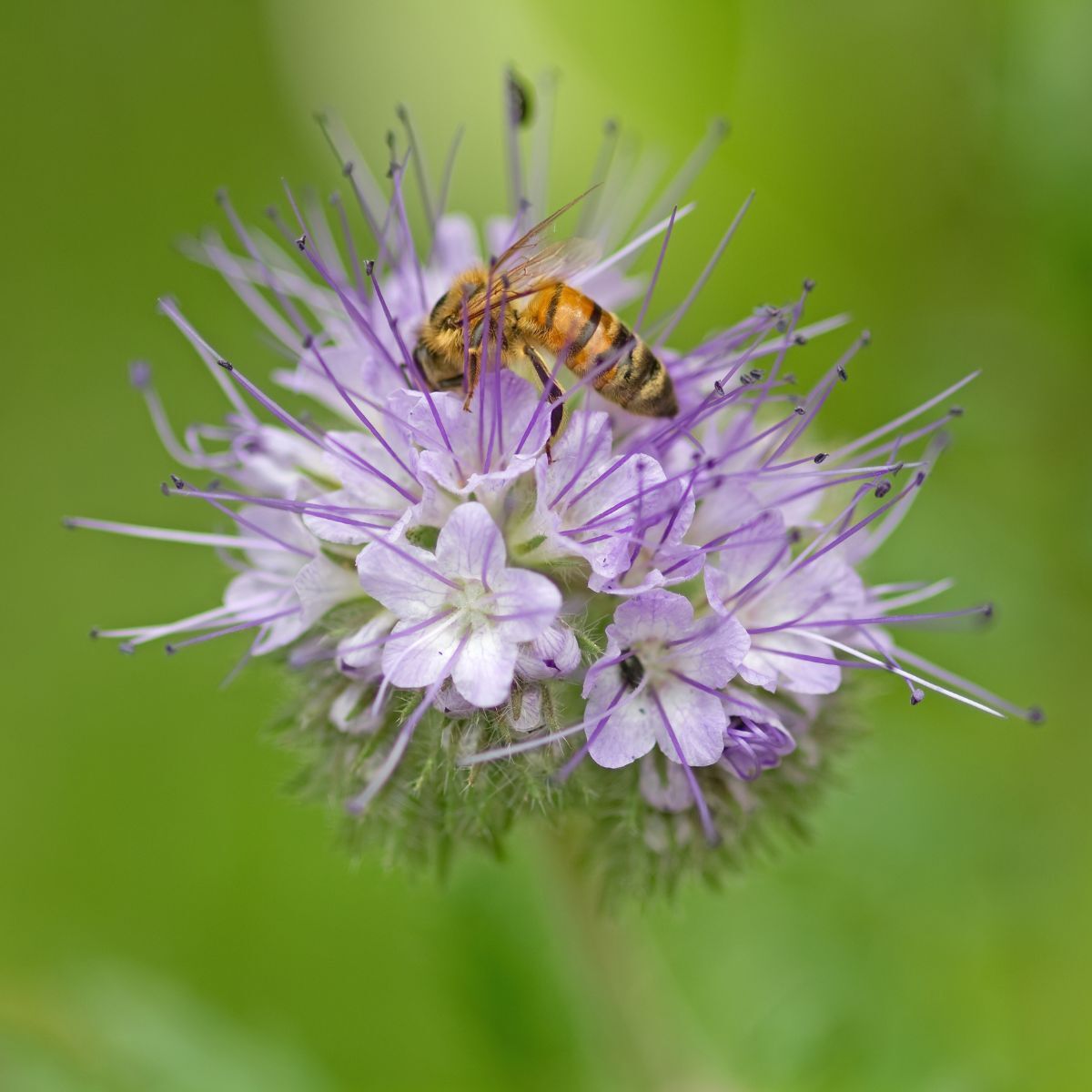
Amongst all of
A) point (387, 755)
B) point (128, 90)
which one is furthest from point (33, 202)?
point (387, 755)

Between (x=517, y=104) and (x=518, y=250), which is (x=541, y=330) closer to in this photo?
(x=518, y=250)

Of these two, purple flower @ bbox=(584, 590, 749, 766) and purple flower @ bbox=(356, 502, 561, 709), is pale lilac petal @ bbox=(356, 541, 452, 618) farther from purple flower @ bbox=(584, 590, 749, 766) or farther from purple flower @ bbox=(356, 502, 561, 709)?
purple flower @ bbox=(584, 590, 749, 766)

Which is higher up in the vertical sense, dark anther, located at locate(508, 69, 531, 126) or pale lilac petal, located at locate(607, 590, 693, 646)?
dark anther, located at locate(508, 69, 531, 126)

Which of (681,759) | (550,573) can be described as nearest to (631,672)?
(681,759)

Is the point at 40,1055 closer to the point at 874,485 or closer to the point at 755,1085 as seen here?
the point at 755,1085

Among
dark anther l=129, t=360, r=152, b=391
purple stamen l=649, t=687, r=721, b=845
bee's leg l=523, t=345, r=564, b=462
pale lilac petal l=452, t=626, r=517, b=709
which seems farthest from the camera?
dark anther l=129, t=360, r=152, b=391

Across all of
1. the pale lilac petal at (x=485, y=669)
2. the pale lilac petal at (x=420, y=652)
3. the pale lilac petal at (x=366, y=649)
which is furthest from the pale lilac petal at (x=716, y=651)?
the pale lilac petal at (x=366, y=649)

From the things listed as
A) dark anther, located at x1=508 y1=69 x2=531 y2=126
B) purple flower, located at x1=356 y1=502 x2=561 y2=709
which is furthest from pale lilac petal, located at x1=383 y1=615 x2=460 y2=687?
dark anther, located at x1=508 y1=69 x2=531 y2=126

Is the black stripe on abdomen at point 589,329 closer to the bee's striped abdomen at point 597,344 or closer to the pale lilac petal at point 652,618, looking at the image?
the bee's striped abdomen at point 597,344
